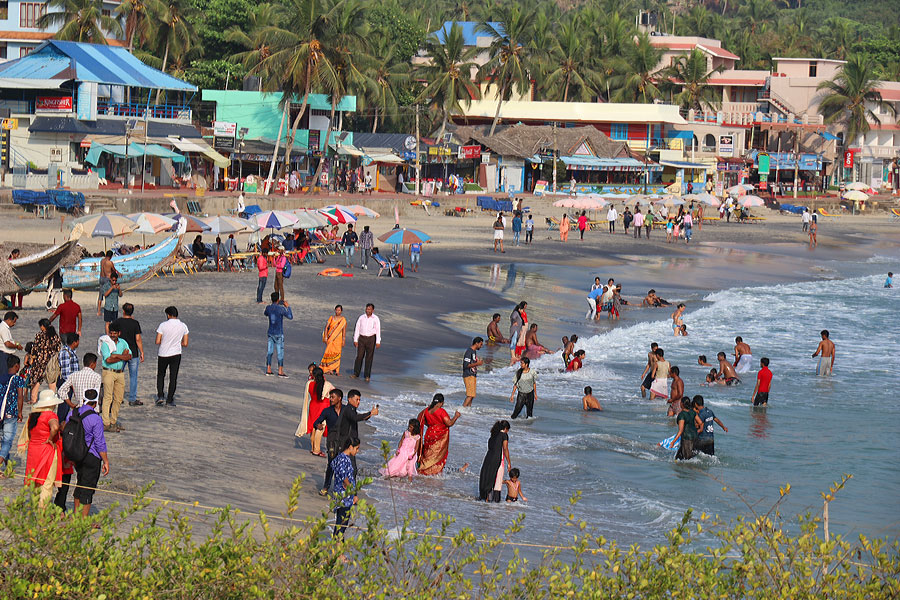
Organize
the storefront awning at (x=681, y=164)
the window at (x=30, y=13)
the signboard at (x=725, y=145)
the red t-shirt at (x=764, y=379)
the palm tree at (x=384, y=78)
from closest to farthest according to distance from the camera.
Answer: the red t-shirt at (x=764, y=379), the palm tree at (x=384, y=78), the window at (x=30, y=13), the storefront awning at (x=681, y=164), the signboard at (x=725, y=145)

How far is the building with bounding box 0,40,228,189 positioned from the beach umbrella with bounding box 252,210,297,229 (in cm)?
1801

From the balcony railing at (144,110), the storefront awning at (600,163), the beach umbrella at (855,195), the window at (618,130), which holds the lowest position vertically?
the beach umbrella at (855,195)

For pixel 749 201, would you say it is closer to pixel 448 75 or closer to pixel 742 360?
pixel 448 75

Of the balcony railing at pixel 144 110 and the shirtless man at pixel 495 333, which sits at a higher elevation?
the balcony railing at pixel 144 110

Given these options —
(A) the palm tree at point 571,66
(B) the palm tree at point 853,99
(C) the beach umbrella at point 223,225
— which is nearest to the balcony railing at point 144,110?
(C) the beach umbrella at point 223,225

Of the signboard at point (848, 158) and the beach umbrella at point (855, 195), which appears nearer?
the beach umbrella at point (855, 195)

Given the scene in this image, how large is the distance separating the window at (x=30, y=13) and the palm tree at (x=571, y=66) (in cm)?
3128

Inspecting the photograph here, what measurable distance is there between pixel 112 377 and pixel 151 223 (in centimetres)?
1546

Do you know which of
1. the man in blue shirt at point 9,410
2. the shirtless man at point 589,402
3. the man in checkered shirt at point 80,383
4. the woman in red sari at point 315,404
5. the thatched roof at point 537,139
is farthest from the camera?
the thatched roof at point 537,139

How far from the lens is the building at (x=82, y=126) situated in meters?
49.1

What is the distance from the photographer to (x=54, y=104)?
164 feet

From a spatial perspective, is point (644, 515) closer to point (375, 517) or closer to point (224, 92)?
point (375, 517)

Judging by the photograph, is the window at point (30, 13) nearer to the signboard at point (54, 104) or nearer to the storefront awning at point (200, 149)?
the signboard at point (54, 104)

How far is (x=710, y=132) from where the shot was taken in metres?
74.9
